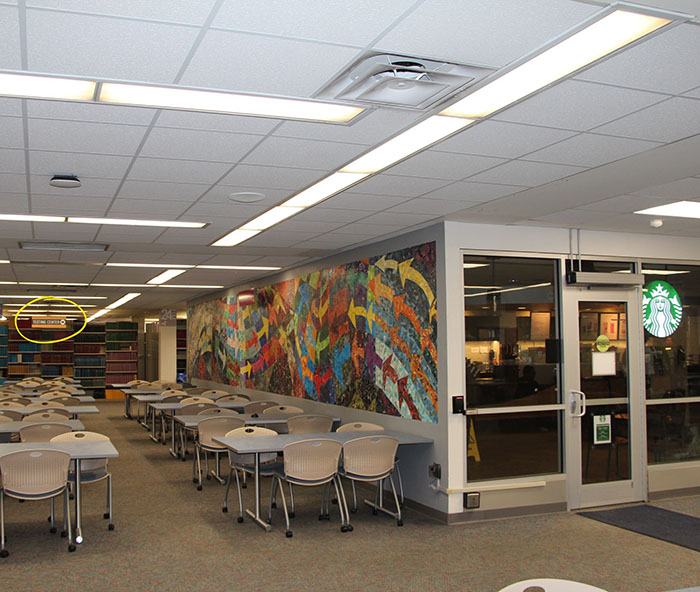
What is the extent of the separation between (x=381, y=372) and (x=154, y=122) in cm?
480

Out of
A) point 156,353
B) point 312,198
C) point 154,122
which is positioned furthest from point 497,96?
point 156,353

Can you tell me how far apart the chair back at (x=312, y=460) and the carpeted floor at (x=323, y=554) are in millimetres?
493

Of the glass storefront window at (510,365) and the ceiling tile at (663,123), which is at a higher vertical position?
the ceiling tile at (663,123)

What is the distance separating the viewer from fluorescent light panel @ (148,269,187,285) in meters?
11.6

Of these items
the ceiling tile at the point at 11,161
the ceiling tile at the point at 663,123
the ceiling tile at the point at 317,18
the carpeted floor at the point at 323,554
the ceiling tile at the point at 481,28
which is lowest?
the carpeted floor at the point at 323,554

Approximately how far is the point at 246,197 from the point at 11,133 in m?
2.09

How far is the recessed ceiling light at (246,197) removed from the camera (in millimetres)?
5691

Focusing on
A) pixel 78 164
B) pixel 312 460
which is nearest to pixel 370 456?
pixel 312 460

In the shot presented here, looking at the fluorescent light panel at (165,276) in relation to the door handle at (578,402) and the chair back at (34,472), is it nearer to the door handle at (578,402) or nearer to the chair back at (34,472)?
the chair back at (34,472)

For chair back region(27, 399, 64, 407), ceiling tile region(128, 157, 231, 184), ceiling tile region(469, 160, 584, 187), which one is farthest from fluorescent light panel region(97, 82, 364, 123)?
chair back region(27, 399, 64, 407)

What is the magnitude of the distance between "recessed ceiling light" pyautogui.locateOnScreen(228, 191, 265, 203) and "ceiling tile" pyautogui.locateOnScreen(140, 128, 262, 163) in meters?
1.00

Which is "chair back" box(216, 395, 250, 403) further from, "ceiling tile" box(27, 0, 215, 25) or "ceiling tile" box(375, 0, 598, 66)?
"ceiling tile" box(27, 0, 215, 25)

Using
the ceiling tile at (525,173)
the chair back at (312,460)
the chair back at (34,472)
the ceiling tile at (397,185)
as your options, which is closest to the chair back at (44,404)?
the chair back at (34,472)

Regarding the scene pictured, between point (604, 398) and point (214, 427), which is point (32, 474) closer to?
point (214, 427)
